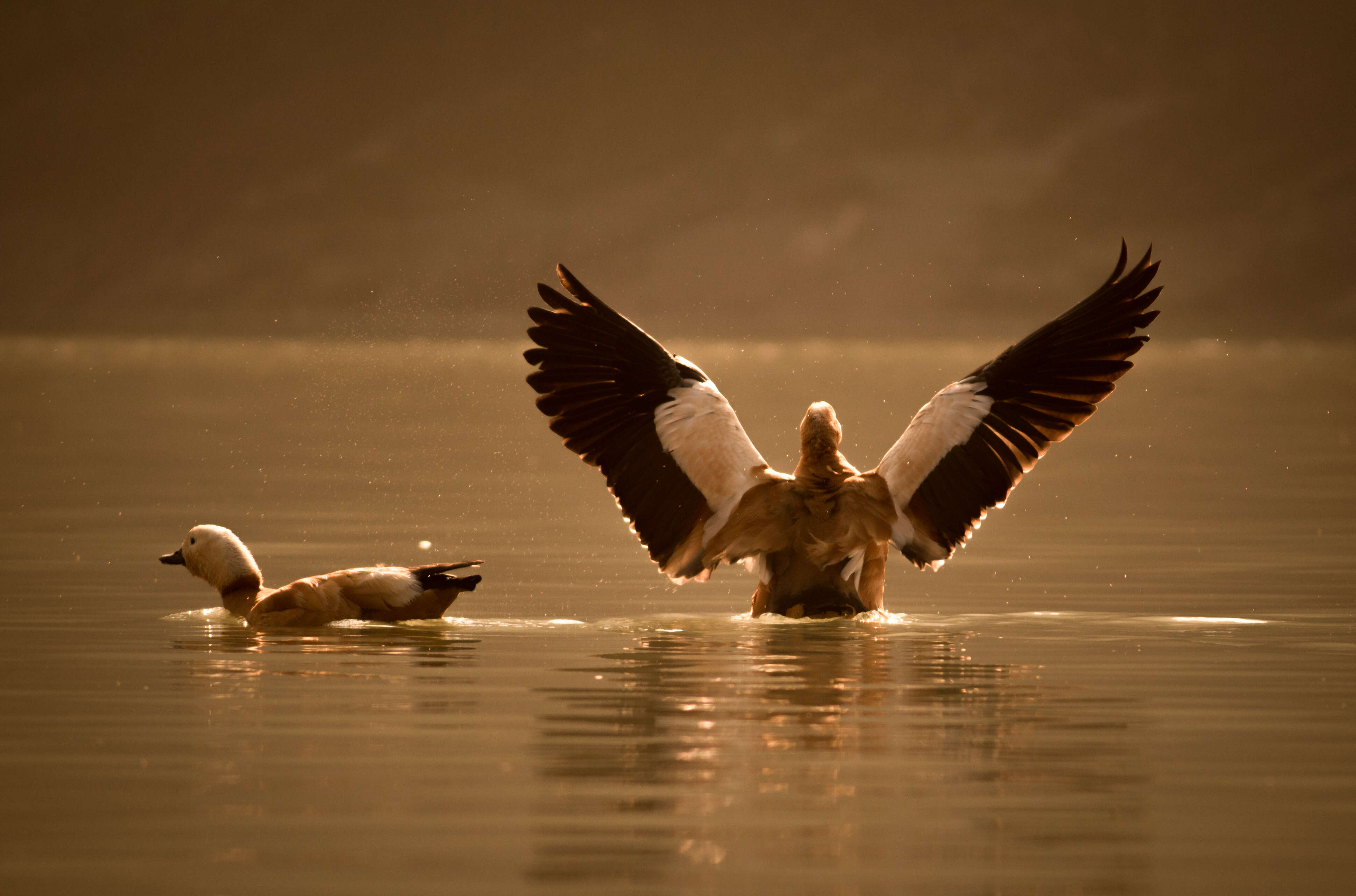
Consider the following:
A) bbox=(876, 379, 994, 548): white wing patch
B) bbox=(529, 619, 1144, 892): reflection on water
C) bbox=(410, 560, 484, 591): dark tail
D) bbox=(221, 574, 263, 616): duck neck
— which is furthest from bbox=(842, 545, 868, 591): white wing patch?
bbox=(221, 574, 263, 616): duck neck

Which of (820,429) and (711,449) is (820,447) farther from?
(711,449)

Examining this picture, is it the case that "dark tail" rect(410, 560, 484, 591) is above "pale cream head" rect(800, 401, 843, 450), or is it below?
below

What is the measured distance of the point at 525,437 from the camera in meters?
47.0

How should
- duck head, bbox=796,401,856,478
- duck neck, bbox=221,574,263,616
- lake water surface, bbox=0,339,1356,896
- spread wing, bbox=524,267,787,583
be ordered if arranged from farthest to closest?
spread wing, bbox=524,267,787,583, duck neck, bbox=221,574,263,616, duck head, bbox=796,401,856,478, lake water surface, bbox=0,339,1356,896

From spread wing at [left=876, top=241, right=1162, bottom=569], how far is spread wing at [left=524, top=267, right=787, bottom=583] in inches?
35.5

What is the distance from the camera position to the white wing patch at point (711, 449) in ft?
48.5

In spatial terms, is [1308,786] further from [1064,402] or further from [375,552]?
[375,552]

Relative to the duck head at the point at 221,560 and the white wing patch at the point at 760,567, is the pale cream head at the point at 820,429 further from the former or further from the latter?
the duck head at the point at 221,560

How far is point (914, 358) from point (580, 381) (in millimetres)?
166252

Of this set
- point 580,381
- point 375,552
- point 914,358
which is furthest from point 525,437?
point 914,358

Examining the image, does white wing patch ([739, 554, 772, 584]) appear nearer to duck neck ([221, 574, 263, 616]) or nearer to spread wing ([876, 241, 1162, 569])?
spread wing ([876, 241, 1162, 569])

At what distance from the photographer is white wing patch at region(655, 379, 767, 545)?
48.5 feet

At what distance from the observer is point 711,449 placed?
14930 millimetres

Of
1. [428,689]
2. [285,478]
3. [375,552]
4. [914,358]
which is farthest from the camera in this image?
[914,358]
